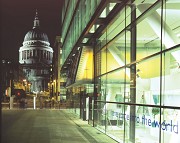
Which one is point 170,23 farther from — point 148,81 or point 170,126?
point 170,126

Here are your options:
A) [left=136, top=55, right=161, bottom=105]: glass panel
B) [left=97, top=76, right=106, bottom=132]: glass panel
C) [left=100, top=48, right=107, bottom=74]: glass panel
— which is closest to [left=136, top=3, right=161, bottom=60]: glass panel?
[left=136, top=55, right=161, bottom=105]: glass panel

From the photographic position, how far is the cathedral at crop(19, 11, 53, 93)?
591ft

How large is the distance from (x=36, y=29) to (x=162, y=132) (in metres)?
190

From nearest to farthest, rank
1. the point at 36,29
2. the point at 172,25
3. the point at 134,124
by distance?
the point at 172,25, the point at 134,124, the point at 36,29

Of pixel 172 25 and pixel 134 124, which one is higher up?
pixel 172 25

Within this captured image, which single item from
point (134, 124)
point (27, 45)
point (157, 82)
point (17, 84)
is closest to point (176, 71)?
point (157, 82)

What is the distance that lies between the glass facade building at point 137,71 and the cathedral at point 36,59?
6197 inches

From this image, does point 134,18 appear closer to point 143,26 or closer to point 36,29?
point 143,26

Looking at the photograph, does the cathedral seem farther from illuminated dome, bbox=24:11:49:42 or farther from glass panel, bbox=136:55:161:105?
glass panel, bbox=136:55:161:105

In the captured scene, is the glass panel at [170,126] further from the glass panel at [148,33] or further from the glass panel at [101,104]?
the glass panel at [101,104]

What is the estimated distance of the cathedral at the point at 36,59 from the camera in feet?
591

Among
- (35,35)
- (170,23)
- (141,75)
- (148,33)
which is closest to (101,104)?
(141,75)

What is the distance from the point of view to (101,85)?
74.9 feet

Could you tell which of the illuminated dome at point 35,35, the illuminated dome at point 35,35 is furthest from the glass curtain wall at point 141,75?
the illuminated dome at point 35,35
